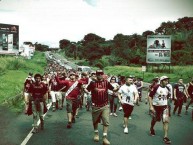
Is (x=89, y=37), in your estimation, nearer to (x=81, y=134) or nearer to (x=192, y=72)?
(x=192, y=72)

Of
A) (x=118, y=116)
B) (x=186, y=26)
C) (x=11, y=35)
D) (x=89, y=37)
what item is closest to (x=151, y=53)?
(x=11, y=35)

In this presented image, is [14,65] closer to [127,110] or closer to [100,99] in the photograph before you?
[127,110]

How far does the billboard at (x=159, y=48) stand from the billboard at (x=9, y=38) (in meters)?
21.5

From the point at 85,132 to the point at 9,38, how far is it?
45.8m

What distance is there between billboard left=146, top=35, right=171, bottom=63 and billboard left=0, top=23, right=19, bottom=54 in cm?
2152

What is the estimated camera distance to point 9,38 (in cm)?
5378

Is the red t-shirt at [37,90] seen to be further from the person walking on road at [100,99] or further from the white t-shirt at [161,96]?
the white t-shirt at [161,96]

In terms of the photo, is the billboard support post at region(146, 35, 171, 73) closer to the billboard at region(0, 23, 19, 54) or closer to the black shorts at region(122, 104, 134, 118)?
the billboard at region(0, 23, 19, 54)

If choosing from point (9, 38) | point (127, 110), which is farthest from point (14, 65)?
point (127, 110)

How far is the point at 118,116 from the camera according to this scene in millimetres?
14680

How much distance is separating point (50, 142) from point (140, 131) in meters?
3.37

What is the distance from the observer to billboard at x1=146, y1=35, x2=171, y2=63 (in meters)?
49.0

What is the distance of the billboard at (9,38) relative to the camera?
2080 inches

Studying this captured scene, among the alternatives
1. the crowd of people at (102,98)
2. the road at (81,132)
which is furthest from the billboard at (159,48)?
the crowd of people at (102,98)
